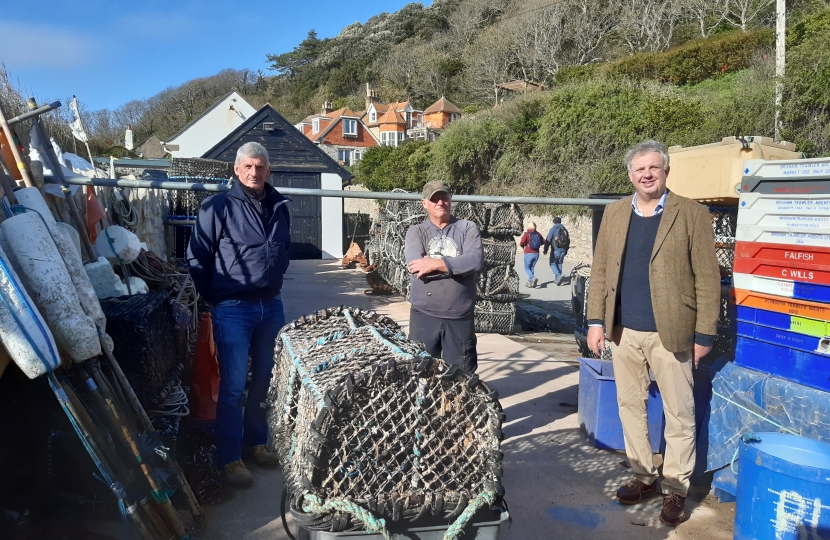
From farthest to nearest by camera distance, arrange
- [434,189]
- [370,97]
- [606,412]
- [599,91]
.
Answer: [370,97] → [599,91] → [606,412] → [434,189]

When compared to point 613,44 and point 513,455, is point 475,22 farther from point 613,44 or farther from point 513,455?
point 513,455

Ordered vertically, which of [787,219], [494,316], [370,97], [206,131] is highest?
[370,97]

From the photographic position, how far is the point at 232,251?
331cm

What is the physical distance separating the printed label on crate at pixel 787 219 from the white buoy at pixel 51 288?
347 cm

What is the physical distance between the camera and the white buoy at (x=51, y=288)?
2459 millimetres

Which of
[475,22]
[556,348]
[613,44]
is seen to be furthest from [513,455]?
[475,22]

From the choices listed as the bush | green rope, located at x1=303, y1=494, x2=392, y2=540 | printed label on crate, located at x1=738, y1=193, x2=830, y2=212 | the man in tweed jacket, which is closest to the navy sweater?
the man in tweed jacket

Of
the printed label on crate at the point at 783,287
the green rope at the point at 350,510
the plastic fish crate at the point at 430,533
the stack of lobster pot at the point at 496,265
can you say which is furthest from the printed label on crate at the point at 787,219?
the stack of lobster pot at the point at 496,265

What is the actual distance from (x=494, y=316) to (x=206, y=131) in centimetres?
2400

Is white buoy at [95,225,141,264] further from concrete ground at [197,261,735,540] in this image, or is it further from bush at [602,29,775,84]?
bush at [602,29,775,84]

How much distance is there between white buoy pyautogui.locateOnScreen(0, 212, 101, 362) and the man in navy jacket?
2.63ft

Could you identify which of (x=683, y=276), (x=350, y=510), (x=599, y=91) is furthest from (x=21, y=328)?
(x=599, y=91)

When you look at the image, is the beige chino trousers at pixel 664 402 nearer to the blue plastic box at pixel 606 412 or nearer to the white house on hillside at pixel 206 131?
the blue plastic box at pixel 606 412

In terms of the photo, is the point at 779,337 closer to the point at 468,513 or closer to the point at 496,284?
the point at 468,513
